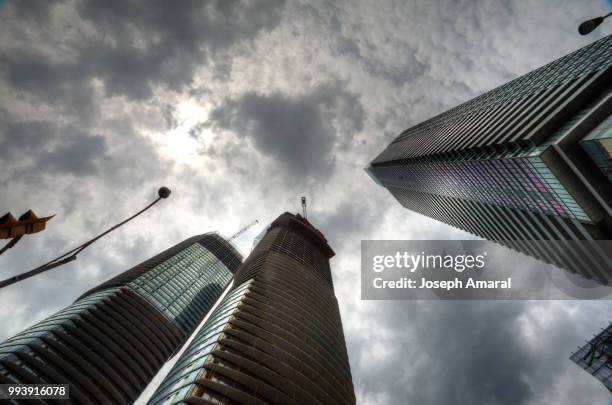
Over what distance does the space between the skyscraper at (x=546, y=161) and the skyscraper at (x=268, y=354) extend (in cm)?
4904

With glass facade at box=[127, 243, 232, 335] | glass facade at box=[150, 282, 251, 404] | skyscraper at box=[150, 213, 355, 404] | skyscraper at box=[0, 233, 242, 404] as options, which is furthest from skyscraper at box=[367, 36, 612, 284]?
glass facade at box=[127, 243, 232, 335]

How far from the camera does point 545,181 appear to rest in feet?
158

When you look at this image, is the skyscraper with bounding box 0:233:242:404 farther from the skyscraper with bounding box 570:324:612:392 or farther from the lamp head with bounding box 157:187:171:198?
the skyscraper with bounding box 570:324:612:392

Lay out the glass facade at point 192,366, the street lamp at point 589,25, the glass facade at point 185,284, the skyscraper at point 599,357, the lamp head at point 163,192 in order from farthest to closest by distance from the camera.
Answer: the glass facade at point 185,284
the skyscraper at point 599,357
the glass facade at point 192,366
the street lamp at point 589,25
the lamp head at point 163,192

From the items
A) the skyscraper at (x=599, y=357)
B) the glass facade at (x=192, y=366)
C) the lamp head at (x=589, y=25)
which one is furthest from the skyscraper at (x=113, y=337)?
the skyscraper at (x=599, y=357)

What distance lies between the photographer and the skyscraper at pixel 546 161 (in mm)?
44094

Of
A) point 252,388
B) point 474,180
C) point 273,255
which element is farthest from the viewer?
point 273,255

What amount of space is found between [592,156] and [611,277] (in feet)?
84.7

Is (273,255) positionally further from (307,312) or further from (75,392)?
(75,392)

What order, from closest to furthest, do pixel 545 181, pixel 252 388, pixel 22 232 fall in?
pixel 22 232
pixel 252 388
pixel 545 181

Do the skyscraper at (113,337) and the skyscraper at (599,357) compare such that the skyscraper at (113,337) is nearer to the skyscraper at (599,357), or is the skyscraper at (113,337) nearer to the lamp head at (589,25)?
the lamp head at (589,25)

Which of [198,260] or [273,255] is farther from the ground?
[198,260]

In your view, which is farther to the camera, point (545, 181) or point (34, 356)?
point (34, 356)

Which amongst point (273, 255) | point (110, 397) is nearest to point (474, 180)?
point (273, 255)
